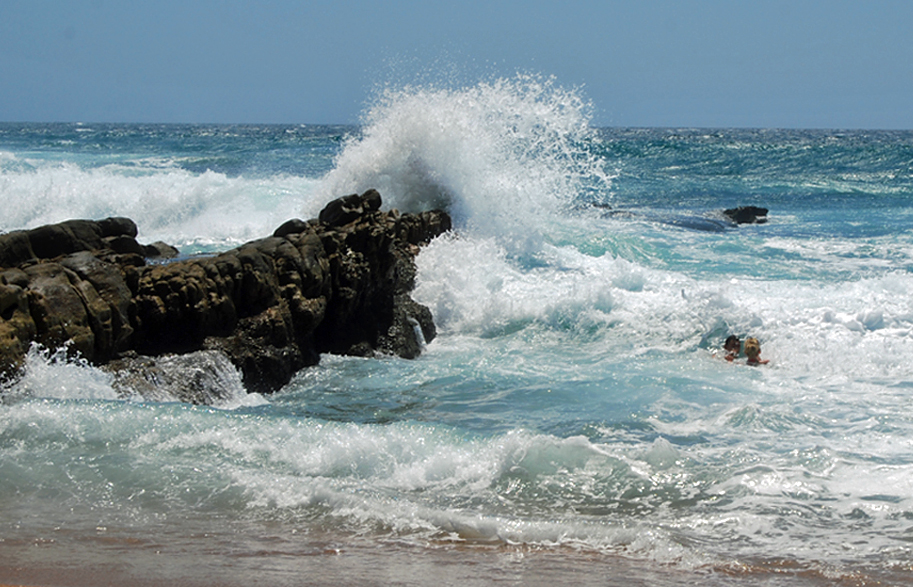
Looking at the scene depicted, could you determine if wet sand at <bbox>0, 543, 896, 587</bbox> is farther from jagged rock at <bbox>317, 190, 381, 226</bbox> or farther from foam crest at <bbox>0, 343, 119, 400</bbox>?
jagged rock at <bbox>317, 190, 381, 226</bbox>

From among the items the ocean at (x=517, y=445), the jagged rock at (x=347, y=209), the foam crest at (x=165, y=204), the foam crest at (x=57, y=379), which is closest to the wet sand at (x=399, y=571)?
the ocean at (x=517, y=445)

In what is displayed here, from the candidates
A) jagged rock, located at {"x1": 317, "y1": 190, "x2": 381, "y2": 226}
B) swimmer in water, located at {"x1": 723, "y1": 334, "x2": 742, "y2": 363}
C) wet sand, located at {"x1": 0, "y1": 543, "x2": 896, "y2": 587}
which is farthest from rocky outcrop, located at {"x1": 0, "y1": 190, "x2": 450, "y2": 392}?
swimmer in water, located at {"x1": 723, "y1": 334, "x2": 742, "y2": 363}

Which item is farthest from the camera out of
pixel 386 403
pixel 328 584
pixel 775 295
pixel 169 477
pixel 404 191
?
pixel 404 191

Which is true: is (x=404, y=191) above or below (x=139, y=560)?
above

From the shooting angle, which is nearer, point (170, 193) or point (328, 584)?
point (328, 584)

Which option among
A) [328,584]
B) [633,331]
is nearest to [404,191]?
[633,331]

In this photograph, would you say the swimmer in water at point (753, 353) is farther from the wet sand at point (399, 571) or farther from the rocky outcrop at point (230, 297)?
the wet sand at point (399, 571)

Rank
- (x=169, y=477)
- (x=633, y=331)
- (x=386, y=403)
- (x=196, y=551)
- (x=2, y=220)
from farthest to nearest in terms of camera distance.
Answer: (x=2, y=220), (x=633, y=331), (x=386, y=403), (x=169, y=477), (x=196, y=551)

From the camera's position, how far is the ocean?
3.49 metres

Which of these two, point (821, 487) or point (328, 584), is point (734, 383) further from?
point (328, 584)

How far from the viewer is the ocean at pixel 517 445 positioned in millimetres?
3494

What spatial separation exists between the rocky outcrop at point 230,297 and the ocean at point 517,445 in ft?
0.94

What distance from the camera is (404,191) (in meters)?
13.7

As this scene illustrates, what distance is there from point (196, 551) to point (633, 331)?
6357 mm
